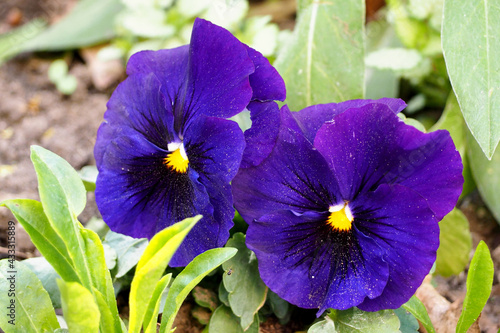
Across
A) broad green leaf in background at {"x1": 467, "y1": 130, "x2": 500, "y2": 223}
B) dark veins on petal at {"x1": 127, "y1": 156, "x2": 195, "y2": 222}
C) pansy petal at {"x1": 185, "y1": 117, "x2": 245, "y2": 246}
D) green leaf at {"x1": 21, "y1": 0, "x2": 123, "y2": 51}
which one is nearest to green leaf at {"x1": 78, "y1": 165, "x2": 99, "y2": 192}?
dark veins on petal at {"x1": 127, "y1": 156, "x2": 195, "y2": 222}

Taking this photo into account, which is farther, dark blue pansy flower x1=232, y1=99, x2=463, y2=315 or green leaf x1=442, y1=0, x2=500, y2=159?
green leaf x1=442, y1=0, x2=500, y2=159

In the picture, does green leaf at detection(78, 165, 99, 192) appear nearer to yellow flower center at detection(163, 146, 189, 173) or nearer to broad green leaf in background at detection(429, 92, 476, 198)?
yellow flower center at detection(163, 146, 189, 173)

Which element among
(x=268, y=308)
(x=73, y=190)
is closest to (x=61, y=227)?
(x=73, y=190)

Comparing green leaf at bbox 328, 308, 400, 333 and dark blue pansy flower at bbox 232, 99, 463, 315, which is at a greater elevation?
dark blue pansy flower at bbox 232, 99, 463, 315

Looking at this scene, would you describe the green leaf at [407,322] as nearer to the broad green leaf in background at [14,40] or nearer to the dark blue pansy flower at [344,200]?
the dark blue pansy flower at [344,200]

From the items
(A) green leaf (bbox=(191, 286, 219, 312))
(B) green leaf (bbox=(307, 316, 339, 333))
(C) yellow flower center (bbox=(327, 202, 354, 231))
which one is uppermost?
(C) yellow flower center (bbox=(327, 202, 354, 231))

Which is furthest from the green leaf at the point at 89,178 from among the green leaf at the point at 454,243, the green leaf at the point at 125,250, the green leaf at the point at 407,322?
the green leaf at the point at 454,243
